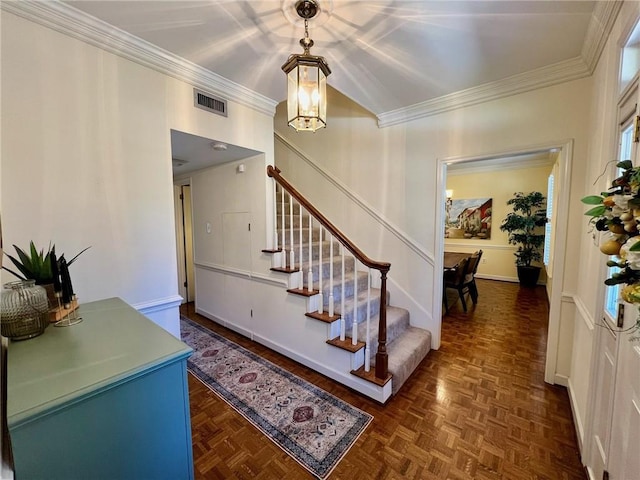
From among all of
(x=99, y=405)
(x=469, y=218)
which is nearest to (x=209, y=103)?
(x=99, y=405)

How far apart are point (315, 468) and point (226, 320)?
2254 mm

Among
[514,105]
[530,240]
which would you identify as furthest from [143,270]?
[530,240]

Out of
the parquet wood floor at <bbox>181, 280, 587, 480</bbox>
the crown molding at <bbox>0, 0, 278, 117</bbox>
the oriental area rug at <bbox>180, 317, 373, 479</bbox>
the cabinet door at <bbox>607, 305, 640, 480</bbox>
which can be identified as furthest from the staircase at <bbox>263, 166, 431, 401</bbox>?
the cabinet door at <bbox>607, 305, 640, 480</bbox>

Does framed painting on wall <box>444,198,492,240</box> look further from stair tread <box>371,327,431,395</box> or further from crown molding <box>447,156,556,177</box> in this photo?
stair tread <box>371,327,431,395</box>

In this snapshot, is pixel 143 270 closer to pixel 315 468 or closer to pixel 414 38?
pixel 315 468

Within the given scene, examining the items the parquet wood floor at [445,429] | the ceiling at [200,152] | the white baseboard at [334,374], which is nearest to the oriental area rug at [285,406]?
the parquet wood floor at [445,429]

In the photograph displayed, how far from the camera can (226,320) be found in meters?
3.38

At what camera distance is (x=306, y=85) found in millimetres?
1367

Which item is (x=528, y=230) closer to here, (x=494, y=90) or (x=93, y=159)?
(x=494, y=90)

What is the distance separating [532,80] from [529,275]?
4690 mm

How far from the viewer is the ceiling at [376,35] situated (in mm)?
1491

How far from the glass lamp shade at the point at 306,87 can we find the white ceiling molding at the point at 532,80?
62.2 inches

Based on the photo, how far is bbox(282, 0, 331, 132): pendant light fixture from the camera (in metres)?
1.35

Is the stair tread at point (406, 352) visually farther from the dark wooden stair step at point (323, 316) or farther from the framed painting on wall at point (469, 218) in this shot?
the framed painting on wall at point (469, 218)
